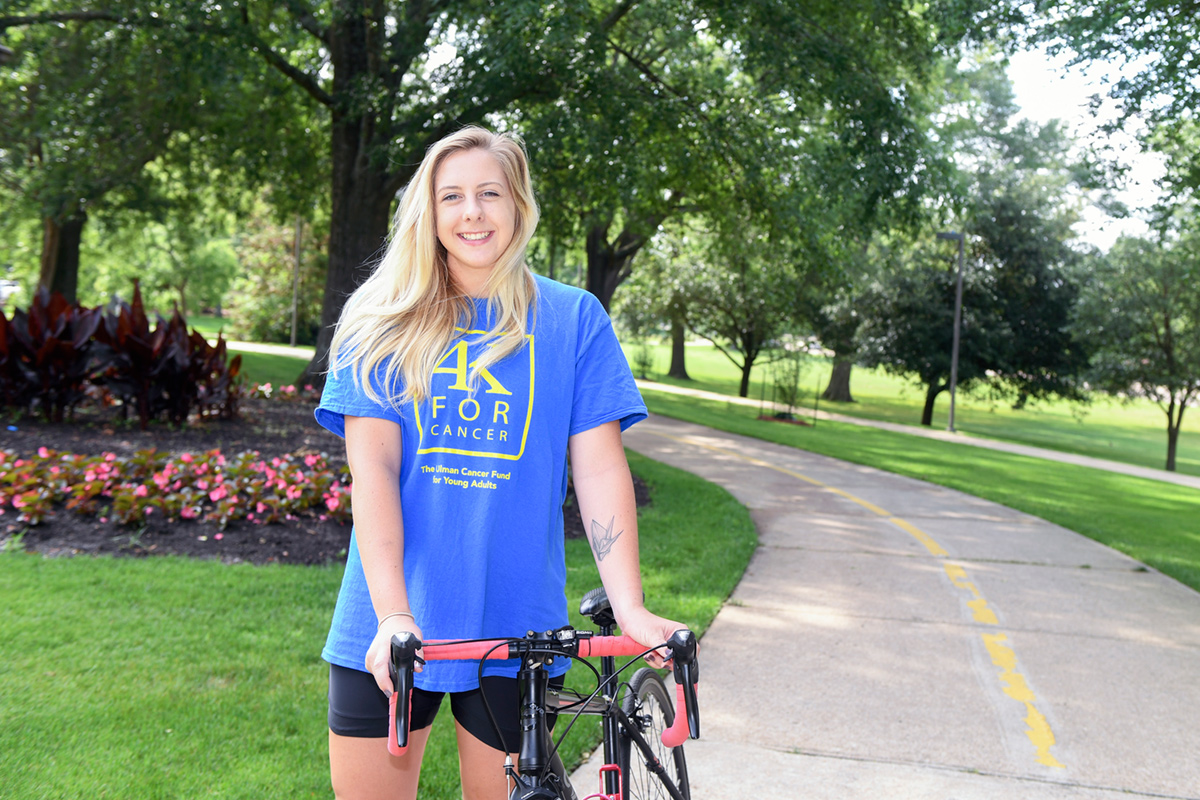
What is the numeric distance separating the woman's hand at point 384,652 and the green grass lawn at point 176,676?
2.14 meters

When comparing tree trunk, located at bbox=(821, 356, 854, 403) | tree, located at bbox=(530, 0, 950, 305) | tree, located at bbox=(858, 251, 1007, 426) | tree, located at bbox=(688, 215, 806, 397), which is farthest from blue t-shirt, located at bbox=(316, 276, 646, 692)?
tree trunk, located at bbox=(821, 356, 854, 403)

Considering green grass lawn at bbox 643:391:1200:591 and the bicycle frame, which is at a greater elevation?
the bicycle frame

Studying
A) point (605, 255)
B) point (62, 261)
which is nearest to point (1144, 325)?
point (605, 255)

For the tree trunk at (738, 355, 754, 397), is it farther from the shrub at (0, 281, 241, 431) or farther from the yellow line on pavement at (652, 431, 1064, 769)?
the shrub at (0, 281, 241, 431)

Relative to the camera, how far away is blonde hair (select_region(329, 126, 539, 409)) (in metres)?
2.00

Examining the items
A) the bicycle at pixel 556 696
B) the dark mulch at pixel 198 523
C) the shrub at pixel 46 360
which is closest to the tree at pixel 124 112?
the shrub at pixel 46 360

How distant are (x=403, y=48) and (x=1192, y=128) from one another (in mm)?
9084

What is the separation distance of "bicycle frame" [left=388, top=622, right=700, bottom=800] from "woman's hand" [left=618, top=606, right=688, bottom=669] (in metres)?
0.02

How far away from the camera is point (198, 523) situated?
7.17 metres

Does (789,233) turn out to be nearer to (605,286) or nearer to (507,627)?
(605,286)

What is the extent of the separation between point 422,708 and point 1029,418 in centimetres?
4575

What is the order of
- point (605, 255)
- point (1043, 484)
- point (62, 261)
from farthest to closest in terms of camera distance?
point (605, 255), point (62, 261), point (1043, 484)

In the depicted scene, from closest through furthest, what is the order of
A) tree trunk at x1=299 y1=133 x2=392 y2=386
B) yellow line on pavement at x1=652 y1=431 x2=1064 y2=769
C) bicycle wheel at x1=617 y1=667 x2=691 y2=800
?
1. bicycle wheel at x1=617 y1=667 x2=691 y2=800
2. yellow line on pavement at x1=652 y1=431 x2=1064 y2=769
3. tree trunk at x1=299 y1=133 x2=392 y2=386

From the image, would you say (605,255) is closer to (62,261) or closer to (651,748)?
(62,261)
